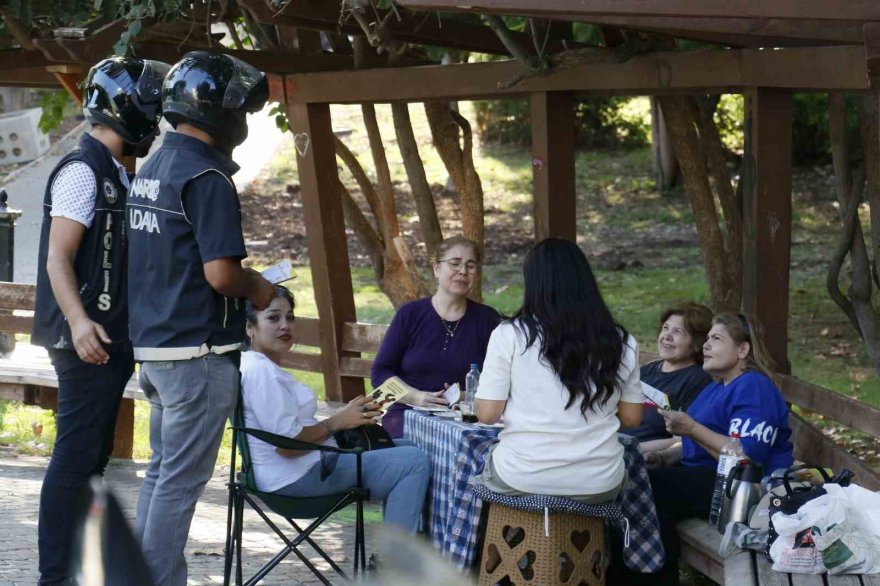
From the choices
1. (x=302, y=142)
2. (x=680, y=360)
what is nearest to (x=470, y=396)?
(x=680, y=360)

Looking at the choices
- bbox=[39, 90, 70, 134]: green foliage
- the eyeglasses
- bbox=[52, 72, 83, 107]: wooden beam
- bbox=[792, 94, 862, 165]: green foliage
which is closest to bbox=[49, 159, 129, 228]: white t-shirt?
the eyeglasses

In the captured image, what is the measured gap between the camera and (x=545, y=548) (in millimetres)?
4332

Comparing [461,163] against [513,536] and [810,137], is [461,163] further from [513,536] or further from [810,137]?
[810,137]

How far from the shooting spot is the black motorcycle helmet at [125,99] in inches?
183

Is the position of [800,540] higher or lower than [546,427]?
lower

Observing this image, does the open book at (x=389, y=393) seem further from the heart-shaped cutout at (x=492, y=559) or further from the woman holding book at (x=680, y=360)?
the woman holding book at (x=680, y=360)

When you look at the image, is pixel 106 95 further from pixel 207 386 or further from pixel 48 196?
pixel 207 386

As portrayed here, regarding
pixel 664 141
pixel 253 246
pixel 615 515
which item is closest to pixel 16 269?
pixel 253 246

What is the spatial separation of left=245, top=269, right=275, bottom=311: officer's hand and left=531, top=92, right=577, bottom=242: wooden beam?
257 centimetres

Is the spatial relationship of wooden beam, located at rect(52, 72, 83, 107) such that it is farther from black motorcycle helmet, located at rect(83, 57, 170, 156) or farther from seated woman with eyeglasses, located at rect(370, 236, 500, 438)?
black motorcycle helmet, located at rect(83, 57, 170, 156)

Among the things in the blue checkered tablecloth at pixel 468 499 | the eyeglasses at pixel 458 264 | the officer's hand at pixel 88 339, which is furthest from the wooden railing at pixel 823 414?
the officer's hand at pixel 88 339

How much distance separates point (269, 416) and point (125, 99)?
130 centimetres

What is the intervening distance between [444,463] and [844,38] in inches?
88.8

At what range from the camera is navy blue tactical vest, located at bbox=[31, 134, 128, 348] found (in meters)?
4.55
